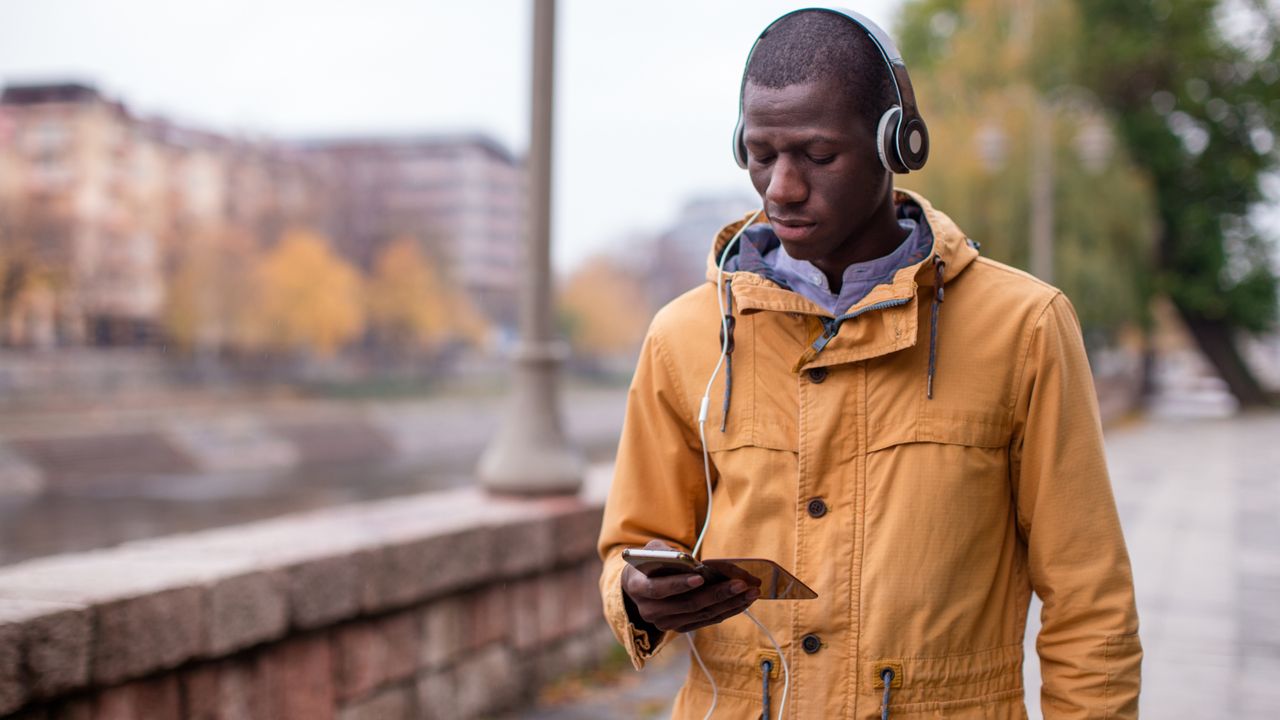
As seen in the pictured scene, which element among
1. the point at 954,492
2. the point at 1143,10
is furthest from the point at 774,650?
the point at 1143,10

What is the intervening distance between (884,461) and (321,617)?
9.41 feet

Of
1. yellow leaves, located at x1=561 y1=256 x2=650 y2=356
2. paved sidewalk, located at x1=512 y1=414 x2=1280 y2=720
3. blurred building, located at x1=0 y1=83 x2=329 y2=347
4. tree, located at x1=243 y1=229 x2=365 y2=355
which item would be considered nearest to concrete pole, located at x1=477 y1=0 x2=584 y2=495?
paved sidewalk, located at x1=512 y1=414 x2=1280 y2=720

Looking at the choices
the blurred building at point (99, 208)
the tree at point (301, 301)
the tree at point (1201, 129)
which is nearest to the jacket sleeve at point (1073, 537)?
the tree at point (1201, 129)

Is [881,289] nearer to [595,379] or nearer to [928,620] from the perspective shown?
[928,620]

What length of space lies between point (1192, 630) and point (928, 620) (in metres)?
5.66

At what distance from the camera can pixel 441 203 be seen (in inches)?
3831

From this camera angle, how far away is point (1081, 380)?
1.82 m

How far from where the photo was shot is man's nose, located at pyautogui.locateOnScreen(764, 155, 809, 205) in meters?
1.76

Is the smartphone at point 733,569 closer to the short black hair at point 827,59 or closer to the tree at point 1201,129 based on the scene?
the short black hair at point 827,59

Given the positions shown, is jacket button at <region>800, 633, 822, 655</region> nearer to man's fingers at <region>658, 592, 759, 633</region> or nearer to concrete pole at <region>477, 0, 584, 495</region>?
man's fingers at <region>658, 592, 759, 633</region>

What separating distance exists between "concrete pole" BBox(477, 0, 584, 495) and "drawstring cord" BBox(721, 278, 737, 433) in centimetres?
432

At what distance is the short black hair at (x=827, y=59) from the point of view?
1.76 m

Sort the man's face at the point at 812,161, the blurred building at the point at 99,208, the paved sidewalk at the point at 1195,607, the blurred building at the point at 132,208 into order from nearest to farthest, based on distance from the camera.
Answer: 1. the man's face at the point at 812,161
2. the paved sidewalk at the point at 1195,607
3. the blurred building at the point at 99,208
4. the blurred building at the point at 132,208

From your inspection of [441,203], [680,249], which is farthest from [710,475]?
[680,249]
